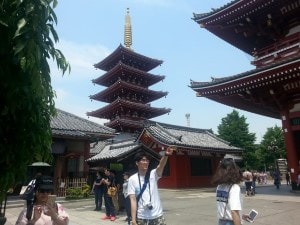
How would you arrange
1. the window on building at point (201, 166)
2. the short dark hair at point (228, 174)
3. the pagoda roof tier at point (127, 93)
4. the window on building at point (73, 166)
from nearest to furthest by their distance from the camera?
the short dark hair at point (228, 174) → the window on building at point (73, 166) → the window on building at point (201, 166) → the pagoda roof tier at point (127, 93)

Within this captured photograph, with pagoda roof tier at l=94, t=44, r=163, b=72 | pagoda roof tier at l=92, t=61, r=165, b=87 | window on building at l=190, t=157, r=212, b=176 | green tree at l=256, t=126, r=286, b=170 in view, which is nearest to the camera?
window on building at l=190, t=157, r=212, b=176

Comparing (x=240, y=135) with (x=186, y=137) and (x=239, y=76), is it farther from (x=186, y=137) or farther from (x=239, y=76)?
(x=239, y=76)

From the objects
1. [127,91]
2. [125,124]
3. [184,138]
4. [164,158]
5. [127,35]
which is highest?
[127,35]

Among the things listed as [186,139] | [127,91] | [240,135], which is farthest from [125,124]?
[240,135]

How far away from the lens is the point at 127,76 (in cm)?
3750

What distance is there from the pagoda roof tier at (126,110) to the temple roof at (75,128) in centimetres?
1413

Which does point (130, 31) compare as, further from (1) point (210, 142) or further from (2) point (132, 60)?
(1) point (210, 142)

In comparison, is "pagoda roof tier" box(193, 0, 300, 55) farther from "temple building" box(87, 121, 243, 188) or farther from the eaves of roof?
"temple building" box(87, 121, 243, 188)

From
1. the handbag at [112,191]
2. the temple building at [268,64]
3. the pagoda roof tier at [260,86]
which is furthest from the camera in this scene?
the temple building at [268,64]

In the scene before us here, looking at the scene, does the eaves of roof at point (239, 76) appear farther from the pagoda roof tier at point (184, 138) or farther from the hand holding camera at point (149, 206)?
the hand holding camera at point (149, 206)

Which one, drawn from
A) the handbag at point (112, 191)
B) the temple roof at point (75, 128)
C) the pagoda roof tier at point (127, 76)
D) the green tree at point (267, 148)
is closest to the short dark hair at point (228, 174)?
the handbag at point (112, 191)

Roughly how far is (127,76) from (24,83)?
35.1m

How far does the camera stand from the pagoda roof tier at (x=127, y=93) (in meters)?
36.0

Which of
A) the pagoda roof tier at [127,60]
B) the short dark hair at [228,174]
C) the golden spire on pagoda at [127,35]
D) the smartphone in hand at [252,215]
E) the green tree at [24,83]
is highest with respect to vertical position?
the golden spire on pagoda at [127,35]
